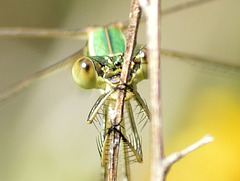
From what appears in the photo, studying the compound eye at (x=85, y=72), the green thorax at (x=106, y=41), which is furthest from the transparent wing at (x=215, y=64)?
the compound eye at (x=85, y=72)

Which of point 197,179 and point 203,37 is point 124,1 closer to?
point 203,37

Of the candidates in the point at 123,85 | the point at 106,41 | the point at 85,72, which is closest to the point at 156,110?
the point at 123,85

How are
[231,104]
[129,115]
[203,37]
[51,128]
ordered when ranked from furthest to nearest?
1. [51,128]
2. [203,37]
3. [231,104]
4. [129,115]

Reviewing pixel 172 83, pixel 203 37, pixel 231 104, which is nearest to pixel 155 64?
pixel 231 104

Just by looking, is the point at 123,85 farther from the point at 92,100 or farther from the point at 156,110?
the point at 92,100

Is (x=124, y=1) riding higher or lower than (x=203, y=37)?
higher
